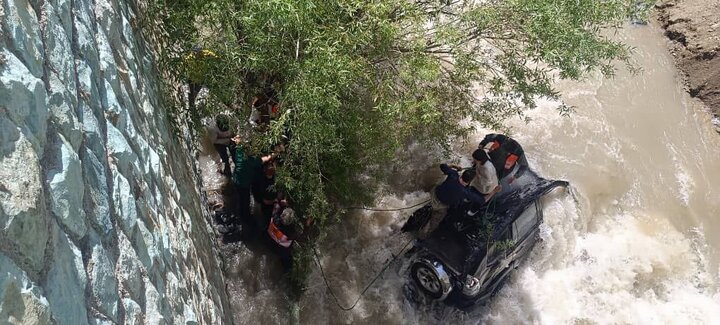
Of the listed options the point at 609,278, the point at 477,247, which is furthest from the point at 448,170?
the point at 609,278

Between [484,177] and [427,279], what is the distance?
1357 millimetres

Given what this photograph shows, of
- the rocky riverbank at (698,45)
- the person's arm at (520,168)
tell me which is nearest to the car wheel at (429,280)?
the person's arm at (520,168)

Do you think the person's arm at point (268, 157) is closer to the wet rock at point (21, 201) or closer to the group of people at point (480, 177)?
the group of people at point (480, 177)

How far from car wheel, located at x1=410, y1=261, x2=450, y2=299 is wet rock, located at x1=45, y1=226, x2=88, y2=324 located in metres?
4.62

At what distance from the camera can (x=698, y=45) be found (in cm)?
1065

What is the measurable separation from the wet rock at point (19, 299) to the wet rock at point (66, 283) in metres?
0.07

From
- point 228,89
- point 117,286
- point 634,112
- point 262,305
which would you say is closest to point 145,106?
point 228,89

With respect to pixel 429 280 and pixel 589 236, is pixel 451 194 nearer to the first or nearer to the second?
pixel 429 280

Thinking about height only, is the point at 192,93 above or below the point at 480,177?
above

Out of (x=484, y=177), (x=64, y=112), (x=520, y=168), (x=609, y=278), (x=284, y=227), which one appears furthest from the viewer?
(x=609, y=278)

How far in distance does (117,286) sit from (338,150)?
3.12 m

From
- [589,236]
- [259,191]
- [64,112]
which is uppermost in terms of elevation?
[64,112]

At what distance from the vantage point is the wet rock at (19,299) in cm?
166

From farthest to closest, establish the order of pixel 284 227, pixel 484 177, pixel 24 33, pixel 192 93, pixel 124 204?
pixel 484 177, pixel 284 227, pixel 192 93, pixel 124 204, pixel 24 33
